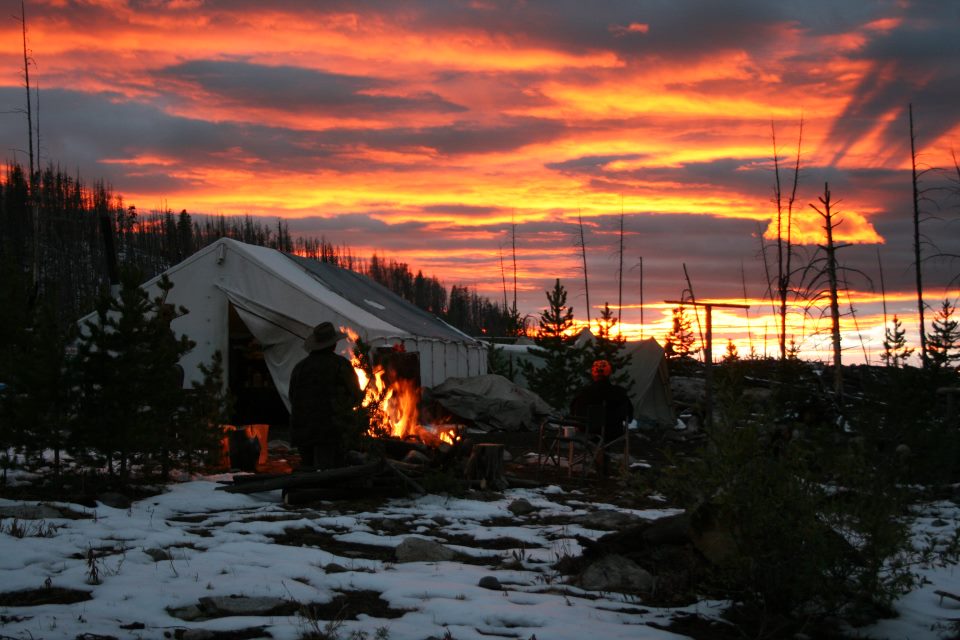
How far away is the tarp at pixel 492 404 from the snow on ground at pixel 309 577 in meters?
11.8

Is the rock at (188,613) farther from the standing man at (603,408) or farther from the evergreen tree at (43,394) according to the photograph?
the standing man at (603,408)

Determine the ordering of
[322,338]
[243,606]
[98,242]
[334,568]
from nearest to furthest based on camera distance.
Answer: [243,606] → [334,568] → [322,338] → [98,242]

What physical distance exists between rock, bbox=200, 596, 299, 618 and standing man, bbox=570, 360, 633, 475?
322 inches

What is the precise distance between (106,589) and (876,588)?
13.5 ft

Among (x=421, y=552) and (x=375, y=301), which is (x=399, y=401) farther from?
(x=421, y=552)

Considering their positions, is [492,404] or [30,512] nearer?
[30,512]

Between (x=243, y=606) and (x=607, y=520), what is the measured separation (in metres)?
4.26

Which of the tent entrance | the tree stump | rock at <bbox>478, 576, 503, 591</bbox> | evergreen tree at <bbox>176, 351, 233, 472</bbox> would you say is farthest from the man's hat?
the tent entrance

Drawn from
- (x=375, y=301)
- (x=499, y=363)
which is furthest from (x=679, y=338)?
(x=375, y=301)

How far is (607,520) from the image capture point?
836cm

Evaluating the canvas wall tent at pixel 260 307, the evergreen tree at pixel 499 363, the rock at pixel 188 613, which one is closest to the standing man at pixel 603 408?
the canvas wall tent at pixel 260 307

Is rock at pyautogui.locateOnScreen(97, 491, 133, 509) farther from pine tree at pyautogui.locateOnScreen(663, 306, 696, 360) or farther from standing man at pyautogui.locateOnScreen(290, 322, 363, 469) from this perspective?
pine tree at pyautogui.locateOnScreen(663, 306, 696, 360)

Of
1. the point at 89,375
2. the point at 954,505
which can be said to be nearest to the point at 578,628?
the point at 89,375

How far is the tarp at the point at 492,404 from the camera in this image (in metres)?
20.4
